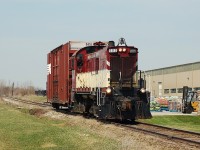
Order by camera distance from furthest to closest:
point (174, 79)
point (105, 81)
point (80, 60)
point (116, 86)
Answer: point (174, 79) → point (80, 60) → point (105, 81) → point (116, 86)

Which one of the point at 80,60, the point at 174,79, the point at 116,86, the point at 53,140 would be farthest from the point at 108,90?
the point at 174,79

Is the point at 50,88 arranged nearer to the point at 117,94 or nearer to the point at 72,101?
the point at 72,101

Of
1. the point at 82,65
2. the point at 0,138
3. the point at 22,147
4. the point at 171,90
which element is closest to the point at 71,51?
the point at 82,65

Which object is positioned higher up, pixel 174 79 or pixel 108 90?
pixel 174 79

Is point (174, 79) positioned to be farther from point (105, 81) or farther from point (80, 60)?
point (105, 81)

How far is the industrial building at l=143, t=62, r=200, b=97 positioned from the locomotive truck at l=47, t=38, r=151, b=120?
33776 mm

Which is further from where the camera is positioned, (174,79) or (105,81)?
(174,79)

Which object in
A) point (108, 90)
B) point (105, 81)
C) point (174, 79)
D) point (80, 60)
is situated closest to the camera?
point (108, 90)

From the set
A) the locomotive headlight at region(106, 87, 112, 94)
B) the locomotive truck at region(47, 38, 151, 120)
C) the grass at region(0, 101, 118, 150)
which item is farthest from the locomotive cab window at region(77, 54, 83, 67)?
the grass at region(0, 101, 118, 150)

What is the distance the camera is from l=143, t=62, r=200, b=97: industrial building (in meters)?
63.6

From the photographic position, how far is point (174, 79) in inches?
2827

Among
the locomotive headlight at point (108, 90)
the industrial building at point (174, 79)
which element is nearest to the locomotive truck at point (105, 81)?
the locomotive headlight at point (108, 90)

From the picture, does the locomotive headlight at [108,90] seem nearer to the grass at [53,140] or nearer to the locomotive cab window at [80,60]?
the grass at [53,140]

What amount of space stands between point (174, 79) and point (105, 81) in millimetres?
52880
